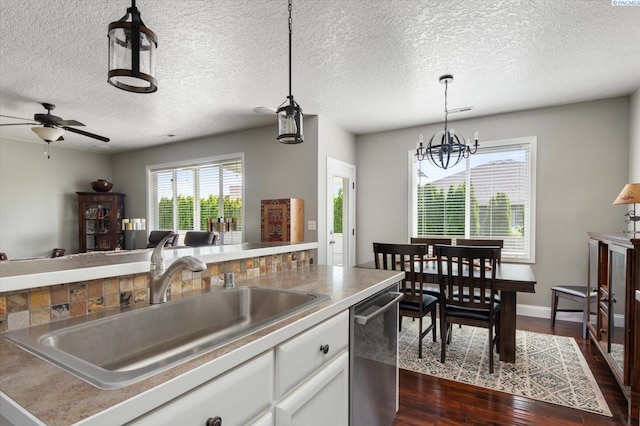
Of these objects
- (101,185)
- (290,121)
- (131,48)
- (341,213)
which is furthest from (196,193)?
(131,48)

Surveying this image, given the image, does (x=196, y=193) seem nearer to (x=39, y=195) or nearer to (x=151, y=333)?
(x=39, y=195)

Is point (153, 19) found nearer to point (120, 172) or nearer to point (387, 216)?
point (387, 216)

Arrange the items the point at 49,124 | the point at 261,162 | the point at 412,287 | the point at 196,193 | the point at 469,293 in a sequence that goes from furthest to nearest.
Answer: the point at 196,193 < the point at 261,162 < the point at 49,124 < the point at 412,287 < the point at 469,293

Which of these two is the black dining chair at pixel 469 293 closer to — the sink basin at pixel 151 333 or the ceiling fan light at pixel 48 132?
the sink basin at pixel 151 333

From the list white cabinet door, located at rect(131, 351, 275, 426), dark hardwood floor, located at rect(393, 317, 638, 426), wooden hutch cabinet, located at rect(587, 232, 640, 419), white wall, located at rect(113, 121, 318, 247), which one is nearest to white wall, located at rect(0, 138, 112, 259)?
white wall, located at rect(113, 121, 318, 247)

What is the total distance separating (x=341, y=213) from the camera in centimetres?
500

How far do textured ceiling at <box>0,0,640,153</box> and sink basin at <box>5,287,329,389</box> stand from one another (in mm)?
1822

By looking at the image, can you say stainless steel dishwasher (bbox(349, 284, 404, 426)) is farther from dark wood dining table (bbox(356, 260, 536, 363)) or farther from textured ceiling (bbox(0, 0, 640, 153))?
textured ceiling (bbox(0, 0, 640, 153))

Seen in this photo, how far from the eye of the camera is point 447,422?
2008 mm

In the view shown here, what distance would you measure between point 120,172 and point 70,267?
6.61 metres

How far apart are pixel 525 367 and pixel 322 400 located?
7.66 feet

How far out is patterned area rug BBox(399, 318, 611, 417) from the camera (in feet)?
7.52

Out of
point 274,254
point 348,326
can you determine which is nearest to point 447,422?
point 348,326

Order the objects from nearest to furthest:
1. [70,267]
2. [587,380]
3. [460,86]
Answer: [70,267]
[587,380]
[460,86]
